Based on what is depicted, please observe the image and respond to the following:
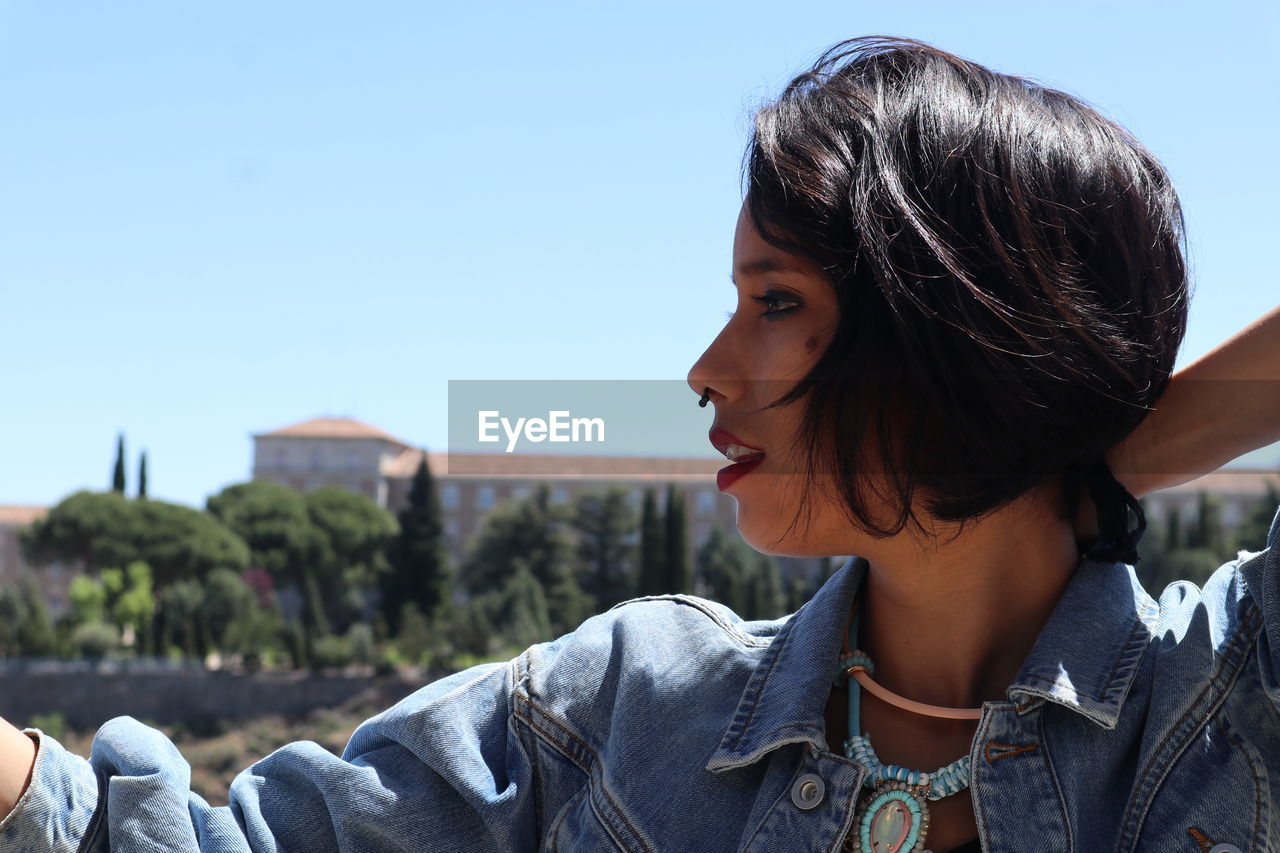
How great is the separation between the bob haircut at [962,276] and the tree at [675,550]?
2180 centimetres

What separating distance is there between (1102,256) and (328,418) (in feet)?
125

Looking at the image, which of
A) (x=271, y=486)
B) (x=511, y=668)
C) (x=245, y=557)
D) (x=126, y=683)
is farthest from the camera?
(x=271, y=486)

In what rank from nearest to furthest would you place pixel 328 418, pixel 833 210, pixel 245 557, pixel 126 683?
pixel 833 210, pixel 126 683, pixel 245 557, pixel 328 418

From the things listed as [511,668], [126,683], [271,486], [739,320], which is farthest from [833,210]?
[271,486]

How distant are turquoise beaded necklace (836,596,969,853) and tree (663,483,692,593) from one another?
71.4 ft

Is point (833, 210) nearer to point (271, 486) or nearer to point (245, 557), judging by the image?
point (245, 557)

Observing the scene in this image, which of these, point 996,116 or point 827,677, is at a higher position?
point 996,116

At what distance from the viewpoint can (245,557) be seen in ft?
87.5

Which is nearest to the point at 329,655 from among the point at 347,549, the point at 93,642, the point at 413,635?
the point at 413,635

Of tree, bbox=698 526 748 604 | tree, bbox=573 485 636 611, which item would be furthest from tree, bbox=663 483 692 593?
tree, bbox=573 485 636 611

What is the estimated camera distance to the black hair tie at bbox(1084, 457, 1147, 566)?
3.17 feet

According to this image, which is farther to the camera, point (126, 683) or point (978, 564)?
point (126, 683)

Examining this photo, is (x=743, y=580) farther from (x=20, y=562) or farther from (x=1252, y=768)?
(x=1252, y=768)

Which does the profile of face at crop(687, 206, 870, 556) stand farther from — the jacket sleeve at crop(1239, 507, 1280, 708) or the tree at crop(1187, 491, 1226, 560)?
the tree at crop(1187, 491, 1226, 560)
